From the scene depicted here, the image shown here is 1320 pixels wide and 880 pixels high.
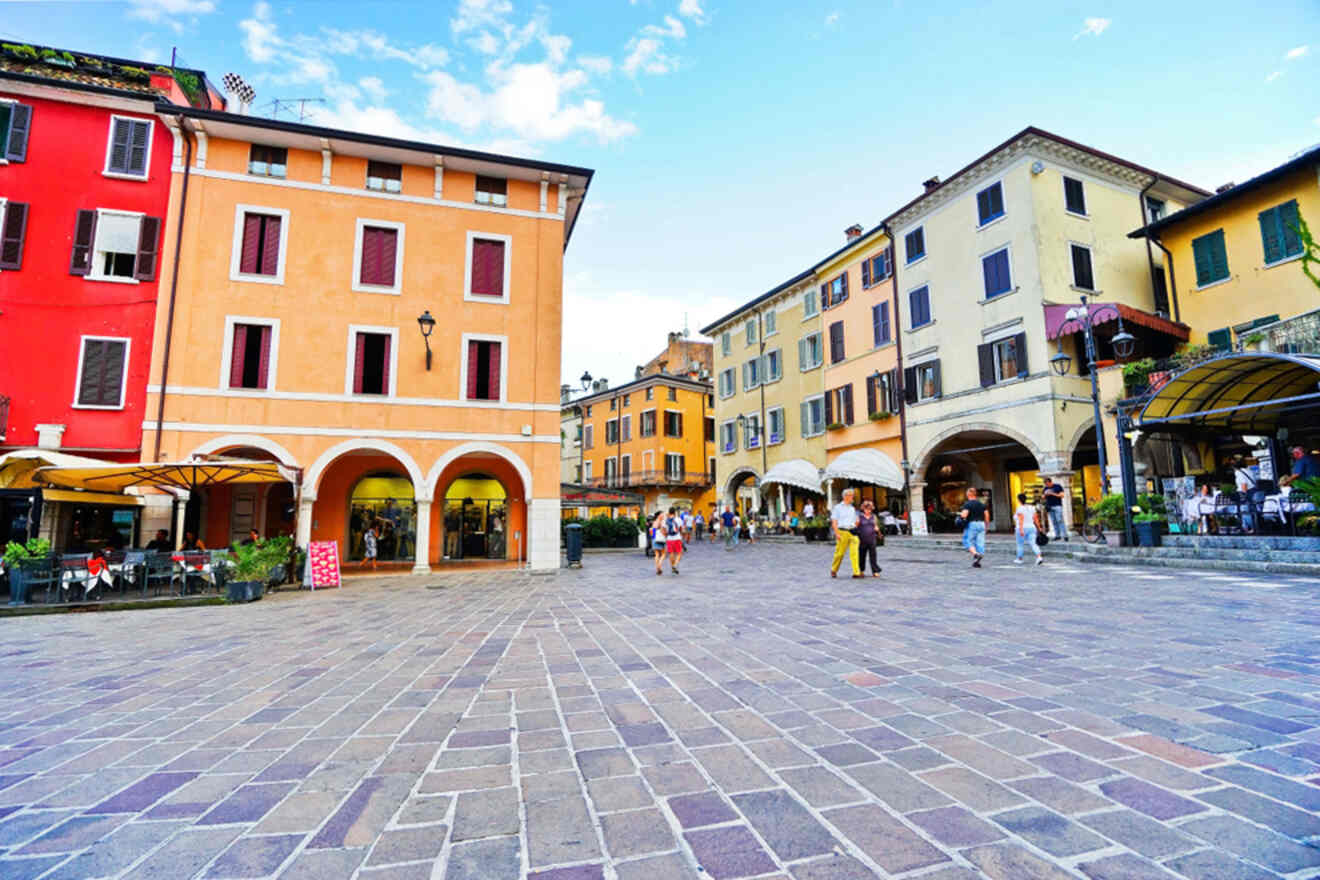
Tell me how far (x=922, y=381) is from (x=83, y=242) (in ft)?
86.4

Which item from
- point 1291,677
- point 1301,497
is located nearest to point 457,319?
point 1291,677

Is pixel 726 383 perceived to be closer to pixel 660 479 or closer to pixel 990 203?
pixel 660 479

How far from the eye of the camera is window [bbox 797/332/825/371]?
97.9 ft

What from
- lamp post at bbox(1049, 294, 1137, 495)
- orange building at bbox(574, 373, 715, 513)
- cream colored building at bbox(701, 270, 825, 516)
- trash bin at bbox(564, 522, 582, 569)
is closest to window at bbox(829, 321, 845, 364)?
cream colored building at bbox(701, 270, 825, 516)

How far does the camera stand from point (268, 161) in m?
16.2

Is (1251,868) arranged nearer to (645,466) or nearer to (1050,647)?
(1050,647)

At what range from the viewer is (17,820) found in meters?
2.45

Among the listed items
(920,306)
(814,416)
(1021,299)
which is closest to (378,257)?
(920,306)

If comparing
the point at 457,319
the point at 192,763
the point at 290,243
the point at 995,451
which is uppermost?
the point at 290,243

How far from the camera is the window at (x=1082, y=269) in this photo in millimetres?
20141

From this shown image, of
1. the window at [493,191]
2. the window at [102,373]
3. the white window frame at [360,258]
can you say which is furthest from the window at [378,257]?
the window at [102,373]

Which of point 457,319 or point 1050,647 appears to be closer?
point 1050,647

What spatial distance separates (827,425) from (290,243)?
72.1 ft

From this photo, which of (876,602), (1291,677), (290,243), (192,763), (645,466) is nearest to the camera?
(192,763)
